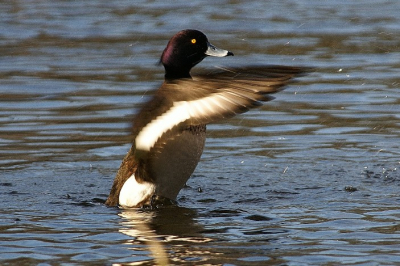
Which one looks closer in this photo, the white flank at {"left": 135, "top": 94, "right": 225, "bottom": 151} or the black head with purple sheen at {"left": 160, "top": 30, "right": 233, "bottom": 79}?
the white flank at {"left": 135, "top": 94, "right": 225, "bottom": 151}

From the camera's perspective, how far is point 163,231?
605 cm

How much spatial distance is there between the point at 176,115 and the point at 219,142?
321cm

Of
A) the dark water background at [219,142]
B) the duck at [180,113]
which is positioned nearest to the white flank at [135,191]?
the duck at [180,113]

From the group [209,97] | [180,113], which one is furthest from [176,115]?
[209,97]

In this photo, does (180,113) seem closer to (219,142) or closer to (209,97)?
(209,97)

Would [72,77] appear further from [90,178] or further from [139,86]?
[90,178]

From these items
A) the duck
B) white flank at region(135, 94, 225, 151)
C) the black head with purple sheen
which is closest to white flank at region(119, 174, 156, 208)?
the duck

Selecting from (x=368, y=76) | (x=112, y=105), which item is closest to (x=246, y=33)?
(x=368, y=76)

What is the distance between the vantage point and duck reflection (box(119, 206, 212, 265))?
5.40 metres

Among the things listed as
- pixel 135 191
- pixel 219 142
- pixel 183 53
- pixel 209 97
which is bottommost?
pixel 219 142

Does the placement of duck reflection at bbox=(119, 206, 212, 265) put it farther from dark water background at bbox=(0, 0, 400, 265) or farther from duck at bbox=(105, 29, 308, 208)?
duck at bbox=(105, 29, 308, 208)

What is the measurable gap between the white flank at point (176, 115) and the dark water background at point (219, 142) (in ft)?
1.99

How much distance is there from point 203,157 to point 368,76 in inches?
152

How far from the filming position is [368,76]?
458 inches
